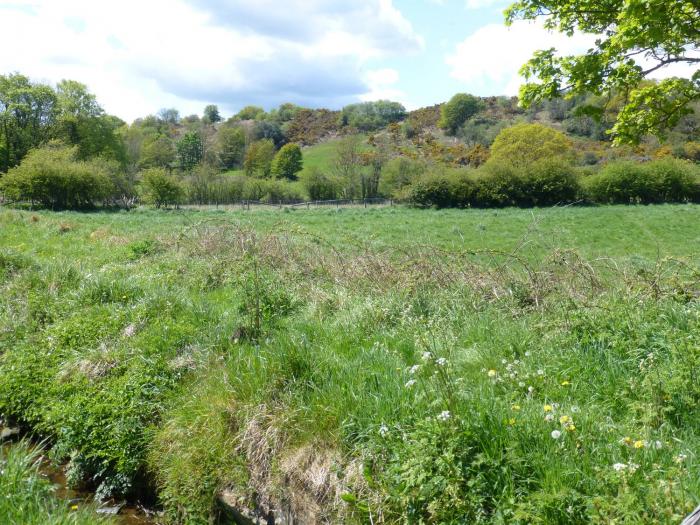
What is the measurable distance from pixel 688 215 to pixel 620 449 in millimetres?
32640

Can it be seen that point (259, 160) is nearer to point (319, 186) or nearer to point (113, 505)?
point (319, 186)

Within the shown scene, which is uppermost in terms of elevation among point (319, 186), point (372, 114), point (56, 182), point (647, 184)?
point (372, 114)

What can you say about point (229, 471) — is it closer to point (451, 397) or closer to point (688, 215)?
point (451, 397)

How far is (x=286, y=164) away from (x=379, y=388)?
83876 millimetres

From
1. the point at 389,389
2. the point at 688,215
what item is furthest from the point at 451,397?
the point at 688,215

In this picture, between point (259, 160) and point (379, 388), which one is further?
point (259, 160)

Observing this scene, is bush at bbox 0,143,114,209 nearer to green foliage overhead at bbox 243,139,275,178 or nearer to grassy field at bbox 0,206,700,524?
grassy field at bbox 0,206,700,524

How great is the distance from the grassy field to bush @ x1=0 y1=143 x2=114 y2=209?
38.8 m

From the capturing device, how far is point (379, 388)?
441cm

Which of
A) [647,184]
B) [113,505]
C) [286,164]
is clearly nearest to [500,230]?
[113,505]

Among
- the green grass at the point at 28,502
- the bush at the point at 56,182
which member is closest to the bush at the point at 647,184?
the bush at the point at 56,182

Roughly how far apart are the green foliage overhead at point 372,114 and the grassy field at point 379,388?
383 ft

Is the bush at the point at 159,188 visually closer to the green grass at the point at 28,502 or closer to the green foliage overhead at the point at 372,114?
the green grass at the point at 28,502

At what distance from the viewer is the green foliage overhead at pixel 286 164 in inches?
3322
